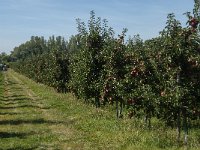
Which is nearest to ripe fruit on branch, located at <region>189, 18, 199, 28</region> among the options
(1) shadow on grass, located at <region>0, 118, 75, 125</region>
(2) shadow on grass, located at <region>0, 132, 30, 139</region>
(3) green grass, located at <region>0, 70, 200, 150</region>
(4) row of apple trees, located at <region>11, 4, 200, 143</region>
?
(4) row of apple trees, located at <region>11, 4, 200, 143</region>

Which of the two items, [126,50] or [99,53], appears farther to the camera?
[99,53]

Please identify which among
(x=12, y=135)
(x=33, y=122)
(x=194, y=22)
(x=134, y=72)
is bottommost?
(x=12, y=135)

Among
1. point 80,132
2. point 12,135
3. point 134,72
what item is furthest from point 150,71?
A: point 12,135

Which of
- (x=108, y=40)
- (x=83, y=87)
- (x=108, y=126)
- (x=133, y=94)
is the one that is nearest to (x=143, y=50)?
(x=133, y=94)

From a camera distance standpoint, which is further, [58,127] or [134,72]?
[58,127]

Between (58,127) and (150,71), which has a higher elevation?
(150,71)

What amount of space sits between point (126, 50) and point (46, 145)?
8298mm

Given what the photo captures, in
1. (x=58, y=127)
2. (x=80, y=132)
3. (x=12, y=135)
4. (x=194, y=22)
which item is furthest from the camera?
(x=58, y=127)

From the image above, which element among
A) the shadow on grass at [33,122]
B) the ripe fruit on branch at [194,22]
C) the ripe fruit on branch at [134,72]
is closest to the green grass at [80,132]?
the shadow on grass at [33,122]

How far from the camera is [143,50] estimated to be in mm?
20625

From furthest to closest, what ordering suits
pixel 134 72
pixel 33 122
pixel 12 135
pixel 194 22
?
pixel 33 122 < pixel 12 135 < pixel 134 72 < pixel 194 22

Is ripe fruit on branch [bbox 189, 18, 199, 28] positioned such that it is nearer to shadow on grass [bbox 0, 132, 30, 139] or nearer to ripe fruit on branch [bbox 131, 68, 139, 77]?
ripe fruit on branch [bbox 131, 68, 139, 77]

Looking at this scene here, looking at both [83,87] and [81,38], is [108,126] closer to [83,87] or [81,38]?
[83,87]

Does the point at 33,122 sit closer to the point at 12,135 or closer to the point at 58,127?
the point at 58,127
